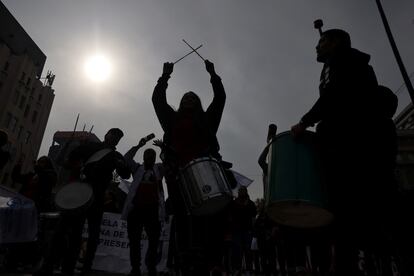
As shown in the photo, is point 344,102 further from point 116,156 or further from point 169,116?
point 116,156

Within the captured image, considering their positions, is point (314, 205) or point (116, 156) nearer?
point (314, 205)

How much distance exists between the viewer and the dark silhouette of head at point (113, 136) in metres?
5.40

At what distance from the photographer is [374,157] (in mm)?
2385

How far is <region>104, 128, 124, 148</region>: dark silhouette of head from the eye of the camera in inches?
212

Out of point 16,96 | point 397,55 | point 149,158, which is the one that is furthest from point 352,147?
point 16,96

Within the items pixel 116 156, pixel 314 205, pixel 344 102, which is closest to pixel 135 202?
pixel 116 156

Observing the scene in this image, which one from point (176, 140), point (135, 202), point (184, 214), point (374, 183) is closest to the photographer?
point (374, 183)

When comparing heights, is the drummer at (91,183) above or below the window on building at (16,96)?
below

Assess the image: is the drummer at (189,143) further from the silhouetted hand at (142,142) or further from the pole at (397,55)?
the pole at (397,55)

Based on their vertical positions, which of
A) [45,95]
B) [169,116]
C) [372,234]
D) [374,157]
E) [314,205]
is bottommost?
[372,234]

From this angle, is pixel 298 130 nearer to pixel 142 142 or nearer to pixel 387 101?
pixel 387 101

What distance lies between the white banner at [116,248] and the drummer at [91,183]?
10.5 ft

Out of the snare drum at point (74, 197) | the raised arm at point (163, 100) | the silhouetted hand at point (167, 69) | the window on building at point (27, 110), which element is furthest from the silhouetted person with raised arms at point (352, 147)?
the window on building at point (27, 110)

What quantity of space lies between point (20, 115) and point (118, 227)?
1758 inches
